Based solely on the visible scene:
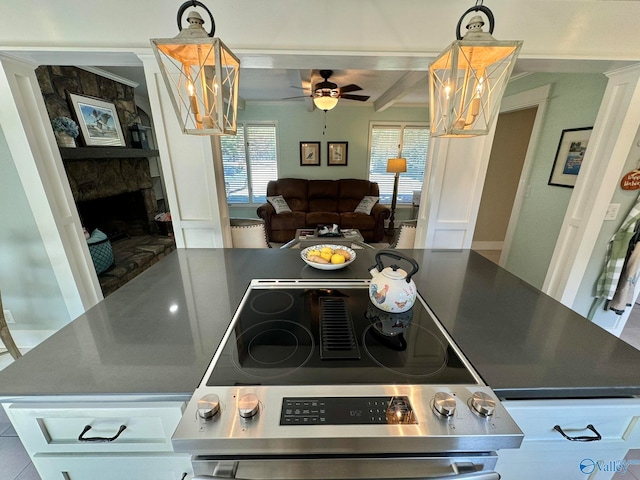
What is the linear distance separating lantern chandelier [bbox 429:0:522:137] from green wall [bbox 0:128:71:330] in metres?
2.47

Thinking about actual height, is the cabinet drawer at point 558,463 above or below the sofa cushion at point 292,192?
below

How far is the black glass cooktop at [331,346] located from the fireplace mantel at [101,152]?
2.78 meters

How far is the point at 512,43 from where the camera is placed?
2.36 feet

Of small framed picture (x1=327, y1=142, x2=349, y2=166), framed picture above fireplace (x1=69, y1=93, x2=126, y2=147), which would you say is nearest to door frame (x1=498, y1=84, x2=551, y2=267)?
small framed picture (x1=327, y1=142, x2=349, y2=166)

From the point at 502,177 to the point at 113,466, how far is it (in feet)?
16.0

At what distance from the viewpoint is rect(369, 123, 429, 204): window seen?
5.21 meters

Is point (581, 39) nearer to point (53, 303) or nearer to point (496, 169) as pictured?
point (496, 169)

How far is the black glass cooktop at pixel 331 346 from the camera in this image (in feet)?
2.30

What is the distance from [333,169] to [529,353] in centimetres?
495

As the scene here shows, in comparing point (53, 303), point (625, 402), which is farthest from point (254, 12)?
point (53, 303)

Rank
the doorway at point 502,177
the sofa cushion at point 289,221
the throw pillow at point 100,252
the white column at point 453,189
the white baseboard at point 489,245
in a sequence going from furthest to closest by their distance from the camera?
the sofa cushion at point 289,221, the white baseboard at point 489,245, the doorway at point 502,177, the throw pillow at point 100,252, the white column at point 453,189

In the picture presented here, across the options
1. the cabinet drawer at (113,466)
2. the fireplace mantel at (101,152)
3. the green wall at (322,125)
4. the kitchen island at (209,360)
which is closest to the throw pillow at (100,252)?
the fireplace mantel at (101,152)

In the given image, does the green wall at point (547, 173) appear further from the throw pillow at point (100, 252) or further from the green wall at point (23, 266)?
the throw pillow at point (100, 252)

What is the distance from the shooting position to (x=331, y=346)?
81 cm
